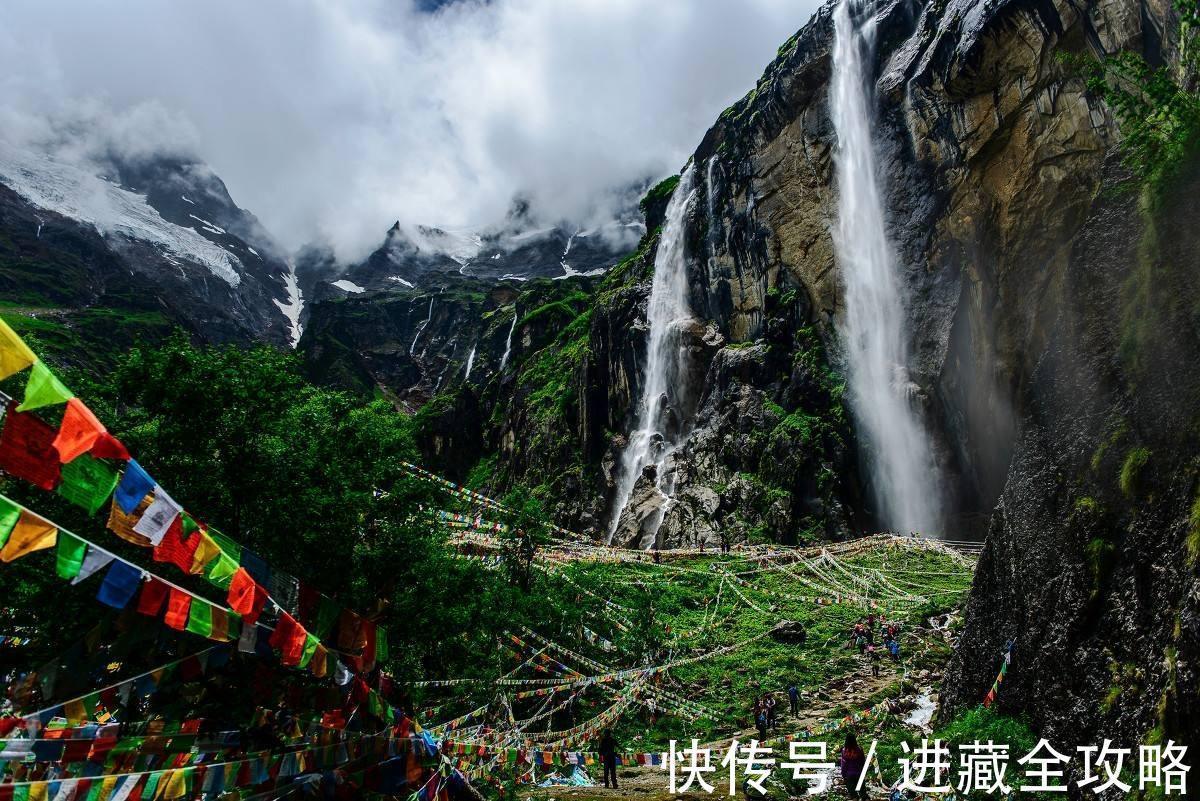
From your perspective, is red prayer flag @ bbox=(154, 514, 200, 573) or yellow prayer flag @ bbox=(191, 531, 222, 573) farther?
yellow prayer flag @ bbox=(191, 531, 222, 573)

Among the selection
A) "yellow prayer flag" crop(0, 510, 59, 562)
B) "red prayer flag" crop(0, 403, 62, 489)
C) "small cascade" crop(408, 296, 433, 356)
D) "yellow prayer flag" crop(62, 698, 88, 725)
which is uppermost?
"small cascade" crop(408, 296, 433, 356)

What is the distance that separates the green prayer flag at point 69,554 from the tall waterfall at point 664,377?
144 ft

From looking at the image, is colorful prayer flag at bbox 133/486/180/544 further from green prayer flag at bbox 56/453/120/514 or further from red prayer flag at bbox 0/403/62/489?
red prayer flag at bbox 0/403/62/489

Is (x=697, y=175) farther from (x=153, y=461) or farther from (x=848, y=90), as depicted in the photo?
(x=153, y=461)

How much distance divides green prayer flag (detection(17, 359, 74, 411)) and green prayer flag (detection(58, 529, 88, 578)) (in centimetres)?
111

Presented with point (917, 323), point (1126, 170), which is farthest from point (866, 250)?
point (1126, 170)

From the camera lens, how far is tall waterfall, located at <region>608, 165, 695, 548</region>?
177ft

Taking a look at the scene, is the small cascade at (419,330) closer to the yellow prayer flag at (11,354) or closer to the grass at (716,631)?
the grass at (716,631)

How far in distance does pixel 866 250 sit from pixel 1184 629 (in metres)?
40.9

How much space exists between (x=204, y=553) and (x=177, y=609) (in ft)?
1.77

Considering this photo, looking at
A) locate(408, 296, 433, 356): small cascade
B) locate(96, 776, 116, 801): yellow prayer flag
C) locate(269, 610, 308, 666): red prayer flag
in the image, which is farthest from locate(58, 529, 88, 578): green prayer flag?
locate(408, 296, 433, 356): small cascade

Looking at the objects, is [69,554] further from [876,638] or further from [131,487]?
[876,638]

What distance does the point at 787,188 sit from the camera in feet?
165

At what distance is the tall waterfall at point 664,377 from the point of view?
54062 millimetres
